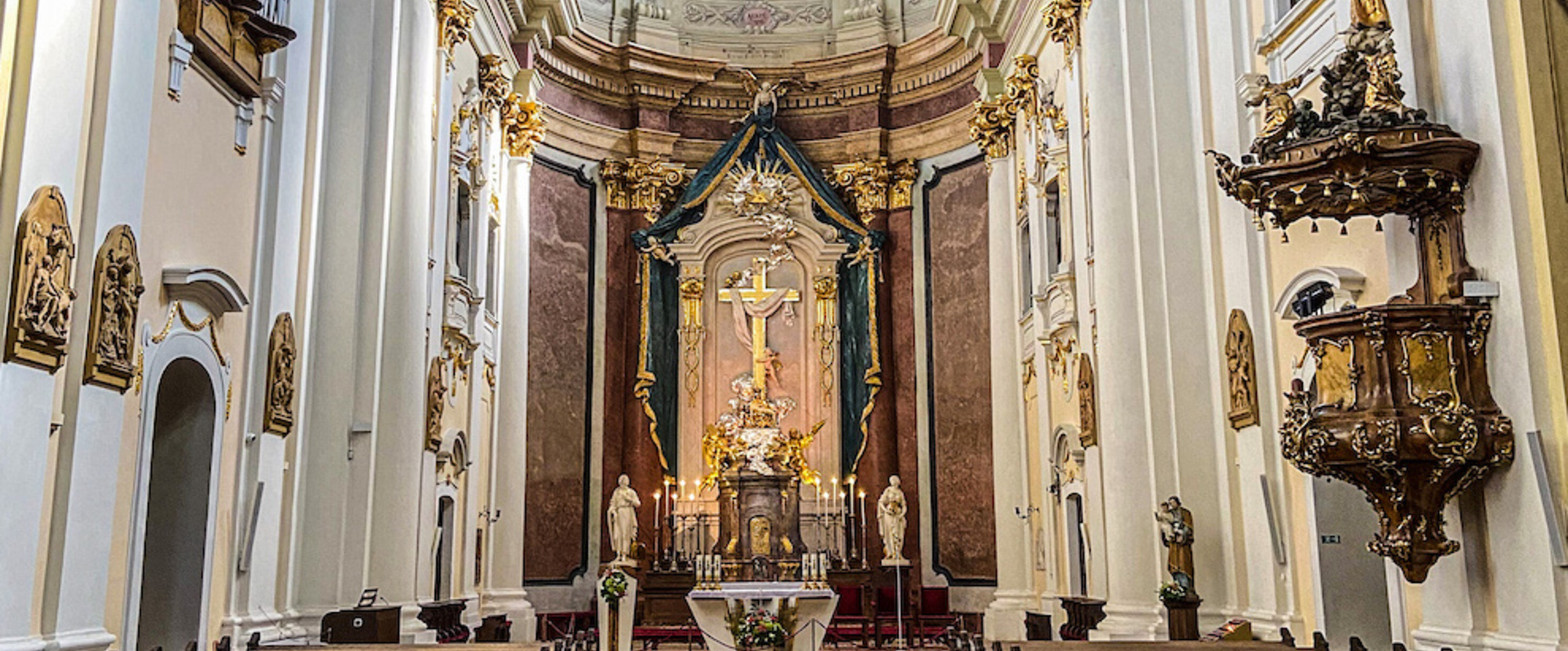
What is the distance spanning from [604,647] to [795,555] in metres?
9.78

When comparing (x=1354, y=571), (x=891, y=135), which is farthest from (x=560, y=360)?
(x=1354, y=571)

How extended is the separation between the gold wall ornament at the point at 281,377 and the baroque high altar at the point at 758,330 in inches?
400

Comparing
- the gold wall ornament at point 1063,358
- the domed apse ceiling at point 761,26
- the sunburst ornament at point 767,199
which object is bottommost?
the gold wall ornament at point 1063,358

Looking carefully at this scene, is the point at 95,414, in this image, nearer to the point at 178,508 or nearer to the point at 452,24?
the point at 178,508

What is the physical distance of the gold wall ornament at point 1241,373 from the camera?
10.1 m

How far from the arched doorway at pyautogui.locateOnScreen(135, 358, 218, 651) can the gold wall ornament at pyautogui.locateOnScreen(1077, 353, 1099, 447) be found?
8692mm

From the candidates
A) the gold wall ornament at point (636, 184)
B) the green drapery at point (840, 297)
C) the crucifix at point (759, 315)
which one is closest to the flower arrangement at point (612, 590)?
the green drapery at point (840, 297)

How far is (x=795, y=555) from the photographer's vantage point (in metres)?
19.1

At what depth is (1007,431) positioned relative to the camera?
18.0 meters

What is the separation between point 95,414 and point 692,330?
13985mm

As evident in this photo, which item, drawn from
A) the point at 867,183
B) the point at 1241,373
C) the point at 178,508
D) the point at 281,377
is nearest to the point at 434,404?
the point at 281,377

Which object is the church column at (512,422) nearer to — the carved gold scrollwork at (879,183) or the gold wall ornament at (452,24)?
the gold wall ornament at (452,24)

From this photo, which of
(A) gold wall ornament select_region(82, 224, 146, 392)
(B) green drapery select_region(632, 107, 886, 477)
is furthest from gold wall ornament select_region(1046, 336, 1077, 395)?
(A) gold wall ornament select_region(82, 224, 146, 392)

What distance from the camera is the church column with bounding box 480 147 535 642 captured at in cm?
1738
